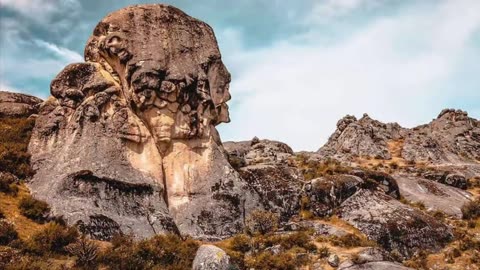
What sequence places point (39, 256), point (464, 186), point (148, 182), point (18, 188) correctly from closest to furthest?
point (39, 256), point (18, 188), point (148, 182), point (464, 186)

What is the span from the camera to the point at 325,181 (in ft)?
110

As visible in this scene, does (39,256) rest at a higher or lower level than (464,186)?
lower

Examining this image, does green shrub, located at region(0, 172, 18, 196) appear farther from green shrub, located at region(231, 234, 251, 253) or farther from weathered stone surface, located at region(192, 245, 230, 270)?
green shrub, located at region(231, 234, 251, 253)

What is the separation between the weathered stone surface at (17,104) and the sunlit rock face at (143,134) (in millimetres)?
5222

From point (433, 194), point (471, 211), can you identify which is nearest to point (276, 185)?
point (471, 211)

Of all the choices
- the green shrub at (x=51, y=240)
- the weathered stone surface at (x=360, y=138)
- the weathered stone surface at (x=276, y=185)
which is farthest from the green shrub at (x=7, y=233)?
the weathered stone surface at (x=360, y=138)

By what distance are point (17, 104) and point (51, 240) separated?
58.7 ft

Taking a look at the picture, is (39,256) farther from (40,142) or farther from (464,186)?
(464,186)

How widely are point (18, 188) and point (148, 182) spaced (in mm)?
7130

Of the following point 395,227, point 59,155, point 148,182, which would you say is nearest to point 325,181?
point 395,227

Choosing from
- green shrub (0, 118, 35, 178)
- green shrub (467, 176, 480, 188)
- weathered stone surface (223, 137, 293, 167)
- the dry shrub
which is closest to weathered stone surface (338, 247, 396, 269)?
the dry shrub

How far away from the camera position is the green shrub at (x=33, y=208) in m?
24.3

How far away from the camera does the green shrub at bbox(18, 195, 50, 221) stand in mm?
24312

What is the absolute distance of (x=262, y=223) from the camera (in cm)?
2881
